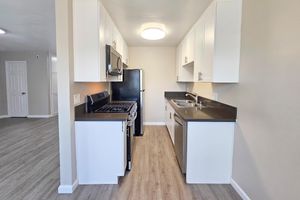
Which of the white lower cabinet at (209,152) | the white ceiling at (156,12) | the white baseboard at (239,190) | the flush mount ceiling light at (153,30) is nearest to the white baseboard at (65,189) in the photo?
the white lower cabinet at (209,152)

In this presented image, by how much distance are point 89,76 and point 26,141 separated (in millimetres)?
3027

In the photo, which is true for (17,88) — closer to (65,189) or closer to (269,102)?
(65,189)

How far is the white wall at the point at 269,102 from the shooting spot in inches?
64.1

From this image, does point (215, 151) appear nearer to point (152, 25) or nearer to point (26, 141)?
point (152, 25)

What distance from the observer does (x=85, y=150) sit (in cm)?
267

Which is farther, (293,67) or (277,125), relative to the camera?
(277,125)

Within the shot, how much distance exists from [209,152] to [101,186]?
4.76 ft

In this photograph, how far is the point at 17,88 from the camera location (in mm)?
7367

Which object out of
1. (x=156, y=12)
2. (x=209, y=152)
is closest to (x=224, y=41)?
(x=156, y=12)

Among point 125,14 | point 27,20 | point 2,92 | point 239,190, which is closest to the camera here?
point 239,190

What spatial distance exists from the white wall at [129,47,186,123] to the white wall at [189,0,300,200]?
146 inches

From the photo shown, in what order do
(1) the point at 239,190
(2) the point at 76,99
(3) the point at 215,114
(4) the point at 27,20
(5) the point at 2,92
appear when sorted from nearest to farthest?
(1) the point at 239,190
(2) the point at 76,99
(3) the point at 215,114
(4) the point at 27,20
(5) the point at 2,92

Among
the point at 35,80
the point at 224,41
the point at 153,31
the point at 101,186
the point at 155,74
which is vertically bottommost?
the point at 101,186

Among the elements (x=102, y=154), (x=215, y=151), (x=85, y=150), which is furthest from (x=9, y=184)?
(x=215, y=151)
